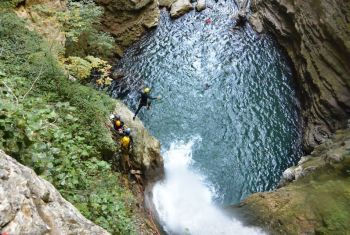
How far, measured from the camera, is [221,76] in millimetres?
24172

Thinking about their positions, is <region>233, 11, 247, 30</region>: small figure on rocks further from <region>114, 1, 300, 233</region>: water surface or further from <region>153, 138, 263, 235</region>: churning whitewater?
<region>153, 138, 263, 235</region>: churning whitewater

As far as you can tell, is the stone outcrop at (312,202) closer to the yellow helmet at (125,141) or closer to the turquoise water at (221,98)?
the turquoise water at (221,98)

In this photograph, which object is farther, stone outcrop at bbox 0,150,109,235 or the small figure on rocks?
the small figure on rocks

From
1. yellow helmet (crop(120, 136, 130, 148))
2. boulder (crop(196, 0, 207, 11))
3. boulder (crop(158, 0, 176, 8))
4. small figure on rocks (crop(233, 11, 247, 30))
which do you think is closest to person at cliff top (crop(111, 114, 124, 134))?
yellow helmet (crop(120, 136, 130, 148))

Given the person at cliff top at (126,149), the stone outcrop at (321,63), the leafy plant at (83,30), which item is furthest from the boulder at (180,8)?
the person at cliff top at (126,149)

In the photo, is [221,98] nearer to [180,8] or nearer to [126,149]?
[126,149]

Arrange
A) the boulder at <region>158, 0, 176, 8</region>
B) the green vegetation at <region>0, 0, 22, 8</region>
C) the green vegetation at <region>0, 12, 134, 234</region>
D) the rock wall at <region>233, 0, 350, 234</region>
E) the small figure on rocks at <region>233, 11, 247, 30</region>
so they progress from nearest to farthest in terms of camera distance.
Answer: the green vegetation at <region>0, 12, 134, 234</region>, the rock wall at <region>233, 0, 350, 234</region>, the green vegetation at <region>0, 0, 22, 8</region>, the small figure on rocks at <region>233, 11, 247, 30</region>, the boulder at <region>158, 0, 176, 8</region>

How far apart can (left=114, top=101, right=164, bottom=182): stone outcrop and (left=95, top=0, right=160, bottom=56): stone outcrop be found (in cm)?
1191

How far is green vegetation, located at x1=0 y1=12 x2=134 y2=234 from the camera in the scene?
21.2ft

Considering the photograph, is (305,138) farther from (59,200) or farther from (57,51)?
(59,200)

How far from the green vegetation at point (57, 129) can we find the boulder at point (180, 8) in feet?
54.5

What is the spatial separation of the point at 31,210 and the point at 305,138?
18239 millimetres

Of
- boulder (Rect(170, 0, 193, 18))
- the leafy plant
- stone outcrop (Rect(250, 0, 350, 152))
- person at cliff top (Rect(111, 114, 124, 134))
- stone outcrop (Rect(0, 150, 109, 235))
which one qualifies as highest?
boulder (Rect(170, 0, 193, 18))

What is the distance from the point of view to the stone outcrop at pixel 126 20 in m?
27.0
